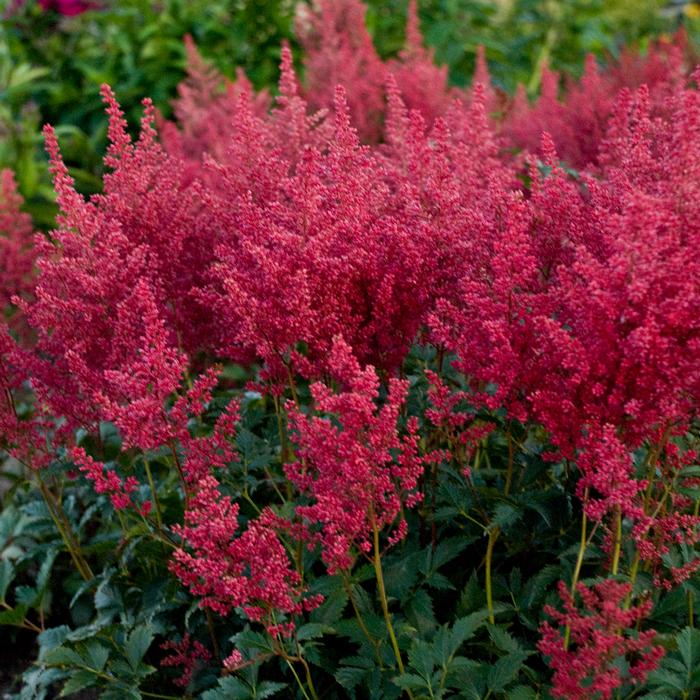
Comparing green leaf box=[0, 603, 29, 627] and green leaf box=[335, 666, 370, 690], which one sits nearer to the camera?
green leaf box=[335, 666, 370, 690]

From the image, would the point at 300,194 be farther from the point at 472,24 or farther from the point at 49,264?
the point at 472,24

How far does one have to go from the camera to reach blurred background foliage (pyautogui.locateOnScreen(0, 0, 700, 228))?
6.82 metres

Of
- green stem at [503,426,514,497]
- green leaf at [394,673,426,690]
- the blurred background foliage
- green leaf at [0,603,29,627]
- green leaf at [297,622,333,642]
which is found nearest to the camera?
green leaf at [394,673,426,690]

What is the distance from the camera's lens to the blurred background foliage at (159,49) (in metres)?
6.82

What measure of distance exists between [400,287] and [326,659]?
0.99 m

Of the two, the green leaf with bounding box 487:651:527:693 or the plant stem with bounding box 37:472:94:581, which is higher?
the green leaf with bounding box 487:651:527:693

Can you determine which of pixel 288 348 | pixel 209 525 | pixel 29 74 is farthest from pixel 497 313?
pixel 29 74

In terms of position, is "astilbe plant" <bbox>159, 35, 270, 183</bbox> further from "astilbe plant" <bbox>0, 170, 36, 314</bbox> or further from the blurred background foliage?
the blurred background foliage

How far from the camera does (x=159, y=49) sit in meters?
7.03

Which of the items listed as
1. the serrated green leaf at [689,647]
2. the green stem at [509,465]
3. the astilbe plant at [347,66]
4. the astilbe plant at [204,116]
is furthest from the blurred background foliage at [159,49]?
the serrated green leaf at [689,647]

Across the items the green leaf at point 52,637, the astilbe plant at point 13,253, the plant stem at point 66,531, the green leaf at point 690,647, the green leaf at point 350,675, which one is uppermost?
the astilbe plant at point 13,253

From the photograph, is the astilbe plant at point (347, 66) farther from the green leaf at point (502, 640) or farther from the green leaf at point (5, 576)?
the green leaf at point (502, 640)

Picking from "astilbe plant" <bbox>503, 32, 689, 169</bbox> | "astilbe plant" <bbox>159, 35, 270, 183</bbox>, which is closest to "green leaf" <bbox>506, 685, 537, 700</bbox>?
"astilbe plant" <bbox>503, 32, 689, 169</bbox>

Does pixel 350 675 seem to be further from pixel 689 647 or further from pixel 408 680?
pixel 689 647
